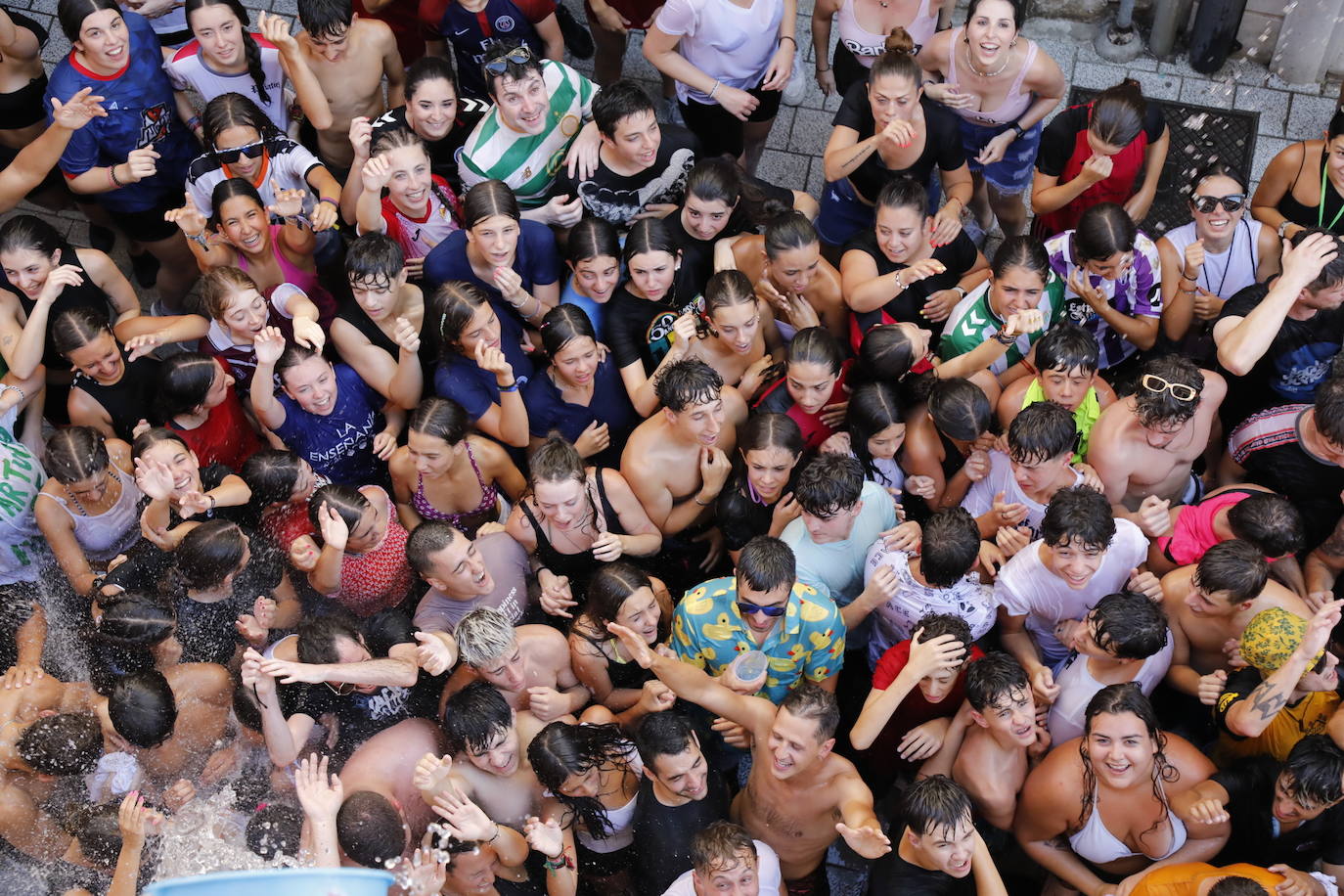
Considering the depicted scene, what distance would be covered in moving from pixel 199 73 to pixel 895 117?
10.6ft

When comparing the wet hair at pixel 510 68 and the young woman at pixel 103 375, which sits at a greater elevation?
the wet hair at pixel 510 68

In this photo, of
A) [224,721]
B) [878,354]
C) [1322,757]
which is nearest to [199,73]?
[224,721]

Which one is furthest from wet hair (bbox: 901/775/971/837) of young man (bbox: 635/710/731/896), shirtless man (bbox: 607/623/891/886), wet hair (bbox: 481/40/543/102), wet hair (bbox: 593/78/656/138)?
wet hair (bbox: 481/40/543/102)

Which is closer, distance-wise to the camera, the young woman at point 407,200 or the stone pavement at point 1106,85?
the young woman at point 407,200

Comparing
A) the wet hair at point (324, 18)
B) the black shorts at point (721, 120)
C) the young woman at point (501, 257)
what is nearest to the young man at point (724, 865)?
the young woman at point (501, 257)

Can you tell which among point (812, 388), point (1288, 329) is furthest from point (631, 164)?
point (1288, 329)

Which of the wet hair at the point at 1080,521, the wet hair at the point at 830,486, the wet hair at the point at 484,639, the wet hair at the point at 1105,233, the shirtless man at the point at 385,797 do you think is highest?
the wet hair at the point at 1105,233

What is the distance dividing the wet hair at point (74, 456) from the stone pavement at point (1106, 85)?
2.79 meters

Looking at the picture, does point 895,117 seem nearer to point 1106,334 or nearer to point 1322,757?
point 1106,334

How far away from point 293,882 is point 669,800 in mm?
1403

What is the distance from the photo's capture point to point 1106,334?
5.31m

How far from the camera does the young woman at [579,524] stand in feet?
14.8

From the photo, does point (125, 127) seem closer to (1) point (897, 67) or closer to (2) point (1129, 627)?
(1) point (897, 67)

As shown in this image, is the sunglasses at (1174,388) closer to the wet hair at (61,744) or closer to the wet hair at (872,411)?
the wet hair at (872,411)
